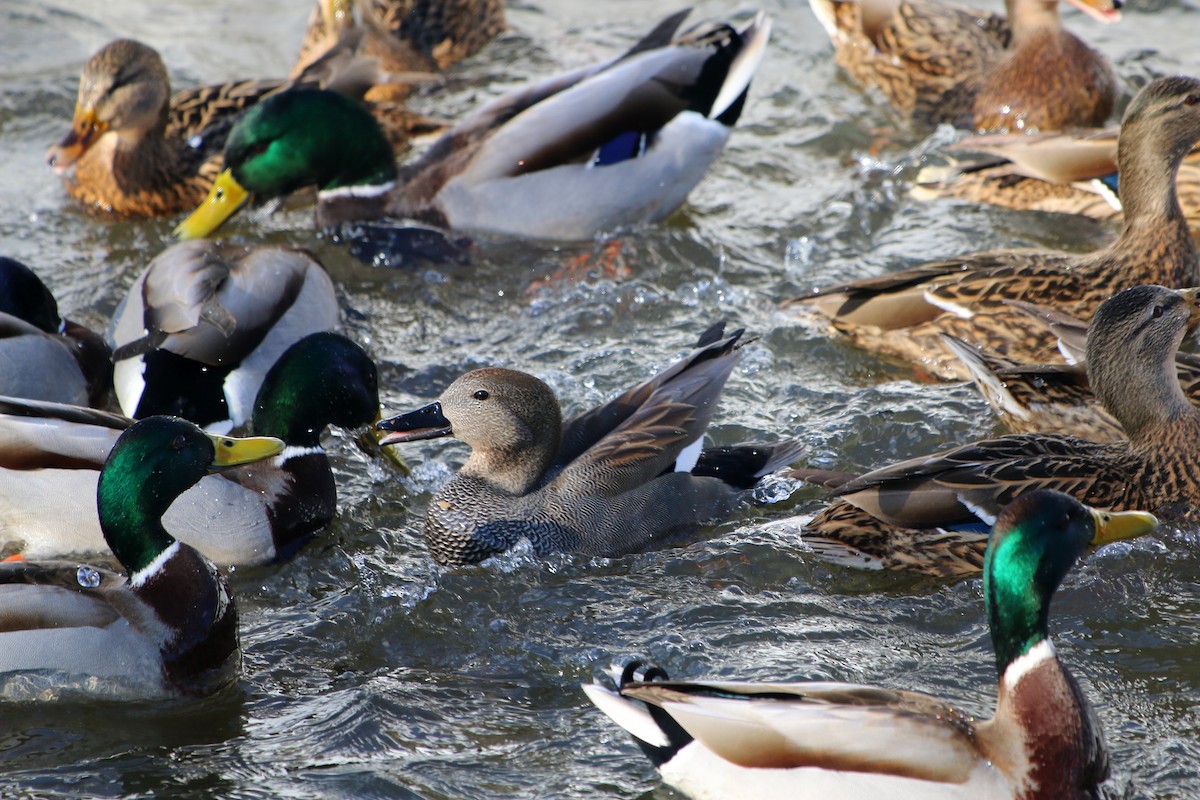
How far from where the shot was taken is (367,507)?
18.5 ft

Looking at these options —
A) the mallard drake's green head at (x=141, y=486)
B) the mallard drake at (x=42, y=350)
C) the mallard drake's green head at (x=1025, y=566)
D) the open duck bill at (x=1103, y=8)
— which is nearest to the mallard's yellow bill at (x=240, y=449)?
the mallard drake's green head at (x=141, y=486)

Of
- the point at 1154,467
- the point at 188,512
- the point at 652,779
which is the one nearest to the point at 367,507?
the point at 188,512

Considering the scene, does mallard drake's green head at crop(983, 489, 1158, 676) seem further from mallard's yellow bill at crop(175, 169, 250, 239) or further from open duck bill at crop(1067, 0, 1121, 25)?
open duck bill at crop(1067, 0, 1121, 25)

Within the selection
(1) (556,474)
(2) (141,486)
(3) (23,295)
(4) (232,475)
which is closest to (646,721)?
(1) (556,474)

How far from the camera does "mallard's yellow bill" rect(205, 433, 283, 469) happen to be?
4723 mm

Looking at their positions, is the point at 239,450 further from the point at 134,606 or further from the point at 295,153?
the point at 295,153

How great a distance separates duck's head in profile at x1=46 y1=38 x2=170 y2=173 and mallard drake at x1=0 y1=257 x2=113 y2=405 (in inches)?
74.2

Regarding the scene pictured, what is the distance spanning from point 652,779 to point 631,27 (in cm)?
714

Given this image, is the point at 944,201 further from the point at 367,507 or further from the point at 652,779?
the point at 652,779

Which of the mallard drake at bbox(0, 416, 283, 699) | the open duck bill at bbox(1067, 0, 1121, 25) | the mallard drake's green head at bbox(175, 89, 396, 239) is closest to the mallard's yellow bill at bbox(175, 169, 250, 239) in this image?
the mallard drake's green head at bbox(175, 89, 396, 239)

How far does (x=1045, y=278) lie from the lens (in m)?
6.17

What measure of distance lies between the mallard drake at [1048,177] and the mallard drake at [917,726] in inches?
148

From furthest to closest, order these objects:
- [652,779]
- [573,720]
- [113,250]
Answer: [113,250], [573,720], [652,779]

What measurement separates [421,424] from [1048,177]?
146 inches
